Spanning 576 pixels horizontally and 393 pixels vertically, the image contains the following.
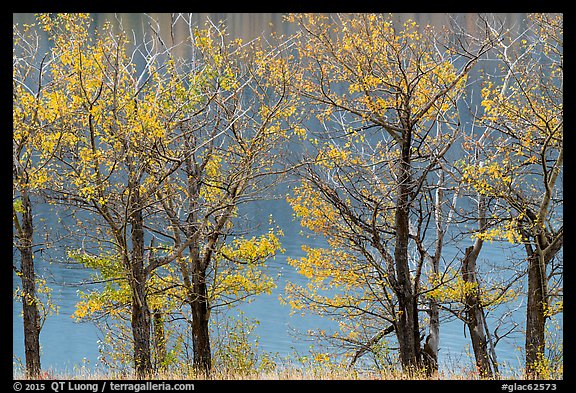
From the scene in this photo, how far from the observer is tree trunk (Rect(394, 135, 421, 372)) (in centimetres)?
1689

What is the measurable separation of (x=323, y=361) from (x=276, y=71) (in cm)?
753

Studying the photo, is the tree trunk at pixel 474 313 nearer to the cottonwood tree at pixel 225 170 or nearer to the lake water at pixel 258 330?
the cottonwood tree at pixel 225 170

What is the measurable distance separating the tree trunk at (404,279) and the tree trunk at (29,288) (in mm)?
8650

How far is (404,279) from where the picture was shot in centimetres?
1738

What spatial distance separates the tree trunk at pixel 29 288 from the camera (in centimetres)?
1628

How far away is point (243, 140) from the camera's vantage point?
57.5 ft

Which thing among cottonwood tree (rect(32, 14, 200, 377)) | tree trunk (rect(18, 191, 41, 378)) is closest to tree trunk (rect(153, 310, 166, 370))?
tree trunk (rect(18, 191, 41, 378))

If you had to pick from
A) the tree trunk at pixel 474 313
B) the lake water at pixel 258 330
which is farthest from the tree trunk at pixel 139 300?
the lake water at pixel 258 330

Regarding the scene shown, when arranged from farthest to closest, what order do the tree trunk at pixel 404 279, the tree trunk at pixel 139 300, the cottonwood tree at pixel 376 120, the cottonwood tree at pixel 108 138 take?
1. the tree trunk at pixel 404 279
2. the cottonwood tree at pixel 376 120
3. the tree trunk at pixel 139 300
4. the cottonwood tree at pixel 108 138

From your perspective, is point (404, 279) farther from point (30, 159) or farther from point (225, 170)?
point (30, 159)

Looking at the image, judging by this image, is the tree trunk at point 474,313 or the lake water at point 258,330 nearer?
the tree trunk at point 474,313

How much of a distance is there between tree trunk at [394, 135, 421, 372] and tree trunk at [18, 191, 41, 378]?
28.4ft

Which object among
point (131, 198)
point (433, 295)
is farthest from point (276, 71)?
point (433, 295)
